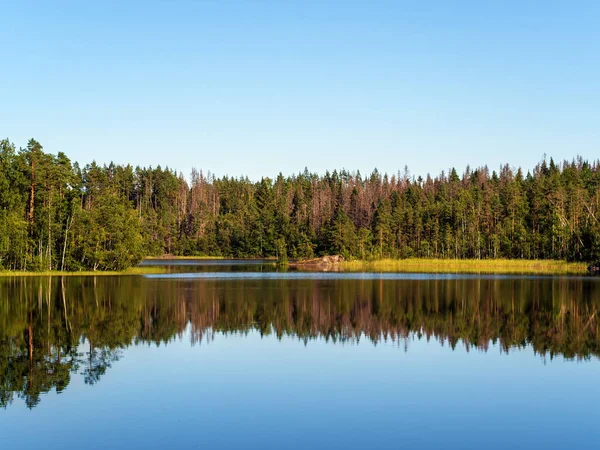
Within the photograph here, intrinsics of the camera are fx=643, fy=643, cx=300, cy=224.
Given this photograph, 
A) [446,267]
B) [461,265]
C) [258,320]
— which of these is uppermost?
[258,320]

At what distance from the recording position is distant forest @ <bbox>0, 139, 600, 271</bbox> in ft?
255

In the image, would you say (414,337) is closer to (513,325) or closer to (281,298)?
(513,325)

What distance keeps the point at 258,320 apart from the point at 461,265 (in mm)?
81436

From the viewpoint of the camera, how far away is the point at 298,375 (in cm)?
2138

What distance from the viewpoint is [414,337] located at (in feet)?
96.3

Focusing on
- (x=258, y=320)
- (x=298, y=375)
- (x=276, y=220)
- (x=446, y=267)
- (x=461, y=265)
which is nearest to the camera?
(x=298, y=375)

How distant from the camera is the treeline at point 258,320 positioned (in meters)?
23.9

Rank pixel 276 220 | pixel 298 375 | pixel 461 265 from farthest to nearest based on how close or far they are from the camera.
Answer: pixel 276 220 → pixel 461 265 → pixel 298 375

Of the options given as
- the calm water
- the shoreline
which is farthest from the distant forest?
the calm water

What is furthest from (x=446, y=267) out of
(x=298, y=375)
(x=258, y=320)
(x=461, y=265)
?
(x=298, y=375)

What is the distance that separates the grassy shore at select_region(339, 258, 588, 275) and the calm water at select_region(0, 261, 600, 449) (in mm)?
58503

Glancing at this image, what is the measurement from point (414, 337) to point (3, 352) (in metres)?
17.2

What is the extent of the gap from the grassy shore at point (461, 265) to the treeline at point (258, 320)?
4423cm

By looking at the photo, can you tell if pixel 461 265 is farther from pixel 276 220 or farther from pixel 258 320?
pixel 258 320
